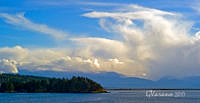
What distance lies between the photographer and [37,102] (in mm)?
128875

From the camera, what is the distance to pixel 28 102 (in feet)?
425

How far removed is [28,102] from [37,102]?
407cm
